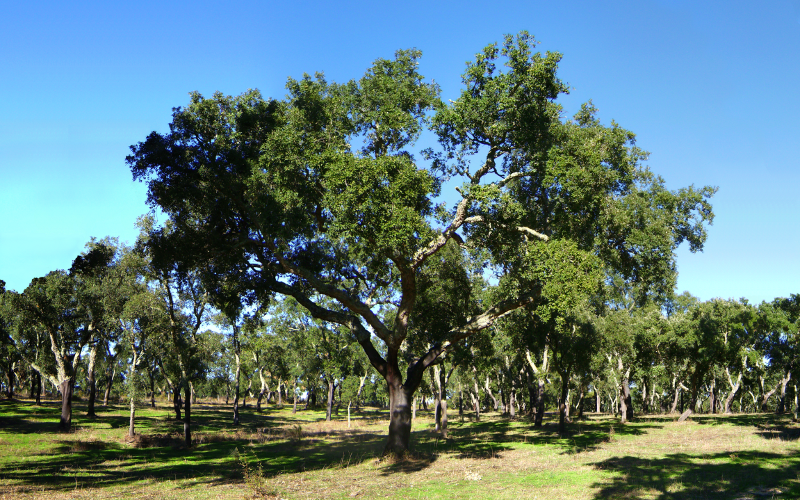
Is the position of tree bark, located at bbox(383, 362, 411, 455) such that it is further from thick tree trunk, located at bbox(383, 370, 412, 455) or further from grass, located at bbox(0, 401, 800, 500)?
grass, located at bbox(0, 401, 800, 500)

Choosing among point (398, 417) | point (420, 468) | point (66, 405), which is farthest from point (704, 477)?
point (66, 405)

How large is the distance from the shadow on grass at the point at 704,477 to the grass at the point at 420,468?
0.04 m

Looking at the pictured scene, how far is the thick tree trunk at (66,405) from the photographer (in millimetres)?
36375

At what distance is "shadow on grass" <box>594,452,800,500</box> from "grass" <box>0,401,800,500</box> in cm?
4

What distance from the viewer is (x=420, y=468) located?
19391mm

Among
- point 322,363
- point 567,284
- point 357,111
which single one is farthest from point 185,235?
point 322,363

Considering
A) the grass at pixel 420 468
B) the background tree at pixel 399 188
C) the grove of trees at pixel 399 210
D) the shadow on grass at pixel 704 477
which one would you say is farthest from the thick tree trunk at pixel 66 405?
the shadow on grass at pixel 704 477

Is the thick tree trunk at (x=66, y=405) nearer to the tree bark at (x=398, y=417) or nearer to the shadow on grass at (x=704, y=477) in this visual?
the tree bark at (x=398, y=417)

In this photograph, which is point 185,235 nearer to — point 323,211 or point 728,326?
point 323,211

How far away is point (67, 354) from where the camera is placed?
133ft

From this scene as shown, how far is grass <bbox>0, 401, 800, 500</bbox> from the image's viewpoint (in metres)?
14.2

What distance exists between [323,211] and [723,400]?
10167 cm

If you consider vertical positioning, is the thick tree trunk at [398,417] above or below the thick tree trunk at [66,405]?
above

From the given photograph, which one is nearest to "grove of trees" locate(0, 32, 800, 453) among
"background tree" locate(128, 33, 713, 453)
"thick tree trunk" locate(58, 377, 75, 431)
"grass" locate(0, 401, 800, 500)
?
"background tree" locate(128, 33, 713, 453)
